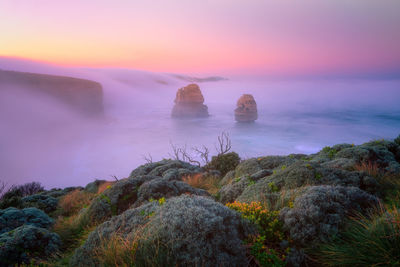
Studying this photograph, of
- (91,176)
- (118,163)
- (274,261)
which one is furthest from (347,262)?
(118,163)

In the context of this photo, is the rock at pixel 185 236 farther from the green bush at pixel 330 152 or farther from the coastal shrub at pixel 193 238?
the green bush at pixel 330 152

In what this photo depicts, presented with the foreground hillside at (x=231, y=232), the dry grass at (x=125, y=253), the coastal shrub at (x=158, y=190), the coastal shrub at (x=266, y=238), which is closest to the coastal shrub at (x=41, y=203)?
the foreground hillside at (x=231, y=232)

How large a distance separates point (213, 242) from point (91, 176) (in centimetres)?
12903

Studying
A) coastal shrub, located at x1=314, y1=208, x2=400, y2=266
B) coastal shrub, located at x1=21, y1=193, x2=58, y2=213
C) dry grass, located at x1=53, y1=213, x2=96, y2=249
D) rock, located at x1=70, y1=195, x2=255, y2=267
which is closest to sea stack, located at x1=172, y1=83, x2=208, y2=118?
coastal shrub, located at x1=21, y1=193, x2=58, y2=213

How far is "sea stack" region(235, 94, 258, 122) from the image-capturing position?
6270 inches

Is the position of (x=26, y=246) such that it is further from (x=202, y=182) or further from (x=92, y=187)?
(x=92, y=187)

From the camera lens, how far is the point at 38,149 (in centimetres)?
12169

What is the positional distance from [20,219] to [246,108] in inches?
6502

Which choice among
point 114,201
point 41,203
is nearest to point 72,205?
point 41,203

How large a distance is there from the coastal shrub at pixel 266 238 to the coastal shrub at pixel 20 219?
590 centimetres

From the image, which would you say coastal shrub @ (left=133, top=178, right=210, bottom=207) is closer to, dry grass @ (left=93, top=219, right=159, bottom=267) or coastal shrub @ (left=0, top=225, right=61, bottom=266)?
coastal shrub @ (left=0, top=225, right=61, bottom=266)

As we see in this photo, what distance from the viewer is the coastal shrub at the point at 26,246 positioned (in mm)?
3977

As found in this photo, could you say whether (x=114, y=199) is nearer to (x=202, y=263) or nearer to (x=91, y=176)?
(x=202, y=263)

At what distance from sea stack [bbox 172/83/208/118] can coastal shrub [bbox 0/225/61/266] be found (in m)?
172
